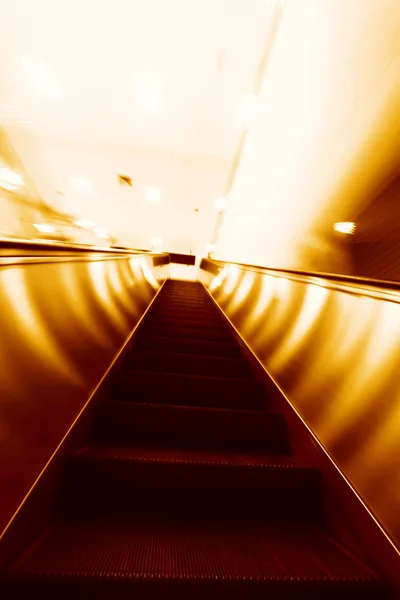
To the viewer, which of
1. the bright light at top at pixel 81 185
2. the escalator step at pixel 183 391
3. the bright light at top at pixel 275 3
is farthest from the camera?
the bright light at top at pixel 81 185

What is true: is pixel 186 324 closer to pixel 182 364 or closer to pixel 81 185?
pixel 182 364

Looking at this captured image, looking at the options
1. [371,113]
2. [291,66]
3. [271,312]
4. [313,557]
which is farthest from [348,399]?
[291,66]

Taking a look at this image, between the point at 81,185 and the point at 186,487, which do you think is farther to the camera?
the point at 81,185

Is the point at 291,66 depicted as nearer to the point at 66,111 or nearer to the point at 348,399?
the point at 348,399

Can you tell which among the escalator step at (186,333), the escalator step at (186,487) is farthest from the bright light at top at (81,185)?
the escalator step at (186,487)

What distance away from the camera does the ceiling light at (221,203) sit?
27.3 ft

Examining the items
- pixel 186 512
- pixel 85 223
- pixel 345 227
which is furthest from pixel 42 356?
pixel 85 223

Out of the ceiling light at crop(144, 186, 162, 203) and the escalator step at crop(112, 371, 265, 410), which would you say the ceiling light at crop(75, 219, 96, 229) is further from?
the escalator step at crop(112, 371, 265, 410)

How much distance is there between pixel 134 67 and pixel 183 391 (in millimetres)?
4903

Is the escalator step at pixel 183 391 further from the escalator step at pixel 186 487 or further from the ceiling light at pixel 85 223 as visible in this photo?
the ceiling light at pixel 85 223

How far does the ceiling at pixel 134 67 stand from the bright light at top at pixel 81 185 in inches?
87.0

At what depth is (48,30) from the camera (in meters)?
3.96

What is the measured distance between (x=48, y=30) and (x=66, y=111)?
167 cm

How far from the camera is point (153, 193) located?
8.73m
